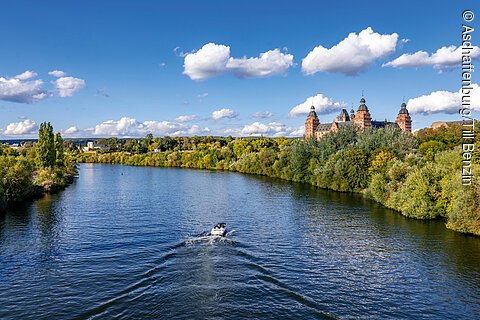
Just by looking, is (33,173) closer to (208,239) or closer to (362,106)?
(208,239)

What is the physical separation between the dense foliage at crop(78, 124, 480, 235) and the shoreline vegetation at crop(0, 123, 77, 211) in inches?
2118

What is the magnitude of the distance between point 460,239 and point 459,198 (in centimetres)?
448

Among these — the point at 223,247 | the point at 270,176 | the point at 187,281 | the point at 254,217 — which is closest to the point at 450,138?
the point at 270,176

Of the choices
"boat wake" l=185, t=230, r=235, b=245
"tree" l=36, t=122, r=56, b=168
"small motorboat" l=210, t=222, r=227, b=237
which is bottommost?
"boat wake" l=185, t=230, r=235, b=245

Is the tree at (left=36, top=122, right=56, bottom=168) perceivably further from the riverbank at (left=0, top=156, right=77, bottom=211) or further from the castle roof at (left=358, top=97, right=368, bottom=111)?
the castle roof at (left=358, top=97, right=368, bottom=111)

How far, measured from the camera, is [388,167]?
63.7 m

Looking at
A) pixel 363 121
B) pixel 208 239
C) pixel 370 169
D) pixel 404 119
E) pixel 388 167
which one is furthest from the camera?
pixel 404 119

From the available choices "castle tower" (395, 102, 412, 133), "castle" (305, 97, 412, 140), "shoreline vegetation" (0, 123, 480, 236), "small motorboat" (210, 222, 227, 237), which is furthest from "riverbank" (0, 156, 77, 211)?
"castle tower" (395, 102, 412, 133)

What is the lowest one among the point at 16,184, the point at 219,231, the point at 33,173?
the point at 219,231

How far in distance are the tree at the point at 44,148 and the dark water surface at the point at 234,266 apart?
106 ft

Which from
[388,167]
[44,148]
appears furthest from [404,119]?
[44,148]

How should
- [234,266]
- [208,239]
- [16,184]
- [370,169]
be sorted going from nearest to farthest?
[234,266] → [208,239] → [16,184] → [370,169]

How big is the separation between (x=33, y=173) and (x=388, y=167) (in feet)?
221

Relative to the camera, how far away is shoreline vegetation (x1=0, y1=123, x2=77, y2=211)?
189ft
